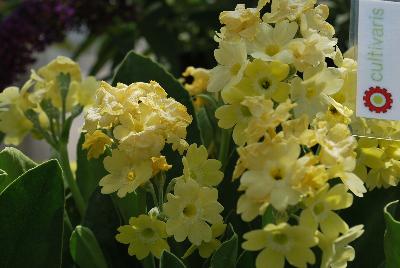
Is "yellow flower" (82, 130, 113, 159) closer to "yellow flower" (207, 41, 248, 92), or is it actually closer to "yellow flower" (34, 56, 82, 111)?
"yellow flower" (207, 41, 248, 92)

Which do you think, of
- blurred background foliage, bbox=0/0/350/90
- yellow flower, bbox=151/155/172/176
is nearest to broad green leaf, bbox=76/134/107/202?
yellow flower, bbox=151/155/172/176

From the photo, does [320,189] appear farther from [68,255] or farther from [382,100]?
[68,255]

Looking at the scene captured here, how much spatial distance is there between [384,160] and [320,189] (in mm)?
162

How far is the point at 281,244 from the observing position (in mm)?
474

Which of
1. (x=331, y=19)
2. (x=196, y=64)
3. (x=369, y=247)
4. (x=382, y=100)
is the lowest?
(x=196, y=64)

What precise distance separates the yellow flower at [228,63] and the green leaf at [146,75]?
0.22m

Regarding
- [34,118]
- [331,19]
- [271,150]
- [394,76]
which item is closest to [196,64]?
[331,19]


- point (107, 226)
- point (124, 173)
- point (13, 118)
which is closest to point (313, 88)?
point (124, 173)

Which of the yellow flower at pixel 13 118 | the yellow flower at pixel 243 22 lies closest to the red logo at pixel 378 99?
the yellow flower at pixel 243 22

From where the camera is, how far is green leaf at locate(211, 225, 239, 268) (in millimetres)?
552

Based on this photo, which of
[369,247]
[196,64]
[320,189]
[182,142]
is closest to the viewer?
[320,189]

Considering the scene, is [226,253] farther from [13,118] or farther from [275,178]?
[13,118]

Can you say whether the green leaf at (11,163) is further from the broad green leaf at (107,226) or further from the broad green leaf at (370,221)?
the broad green leaf at (370,221)

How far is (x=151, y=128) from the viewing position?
550 mm
